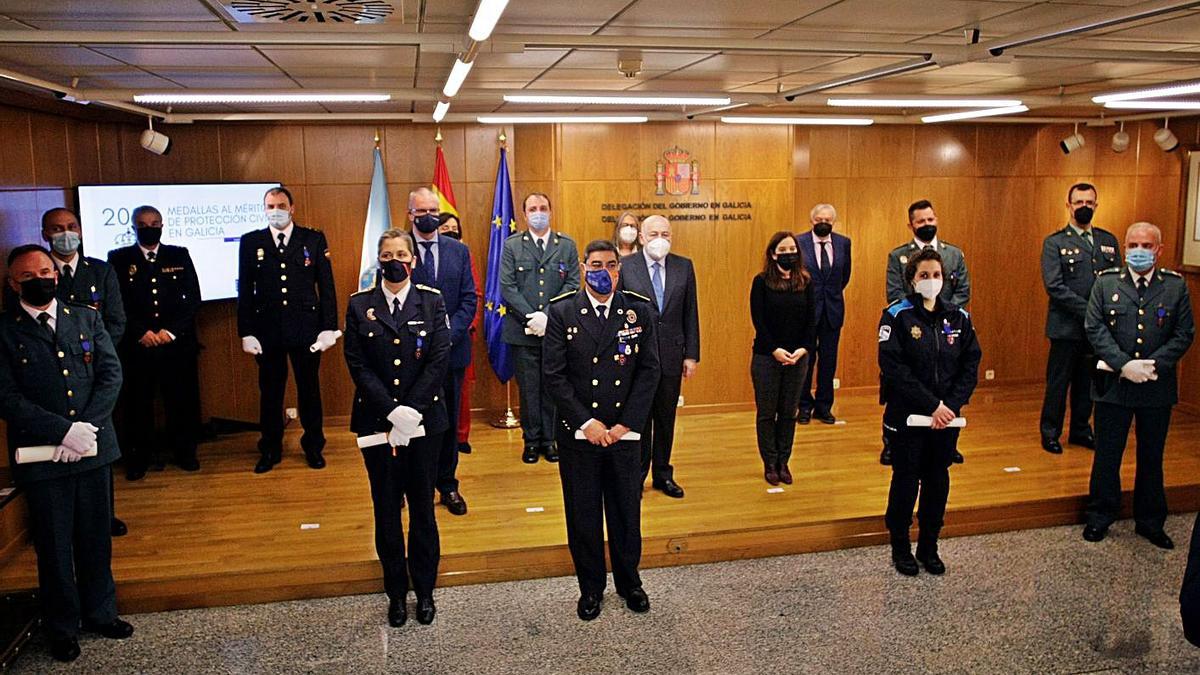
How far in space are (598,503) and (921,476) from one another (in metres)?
1.78

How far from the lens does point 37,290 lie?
13.7 feet

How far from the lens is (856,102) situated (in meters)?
6.78

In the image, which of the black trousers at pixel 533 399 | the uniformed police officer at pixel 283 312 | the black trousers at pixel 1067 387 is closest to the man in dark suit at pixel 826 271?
the black trousers at pixel 1067 387

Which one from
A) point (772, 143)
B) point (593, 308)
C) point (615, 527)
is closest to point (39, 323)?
point (593, 308)

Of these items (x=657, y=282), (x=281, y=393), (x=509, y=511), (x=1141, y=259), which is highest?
(x=1141, y=259)

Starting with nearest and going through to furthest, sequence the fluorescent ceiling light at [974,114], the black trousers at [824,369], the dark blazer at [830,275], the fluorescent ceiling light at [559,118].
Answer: the fluorescent ceiling light at [559,118] → the fluorescent ceiling light at [974,114] → the dark blazer at [830,275] → the black trousers at [824,369]

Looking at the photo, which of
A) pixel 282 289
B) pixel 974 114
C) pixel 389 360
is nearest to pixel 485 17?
pixel 389 360

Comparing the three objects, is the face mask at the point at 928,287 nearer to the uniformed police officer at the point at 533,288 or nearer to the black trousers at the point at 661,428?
the black trousers at the point at 661,428

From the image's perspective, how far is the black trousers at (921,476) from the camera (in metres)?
4.98

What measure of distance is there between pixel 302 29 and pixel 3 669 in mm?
2965

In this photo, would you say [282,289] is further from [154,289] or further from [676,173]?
[676,173]

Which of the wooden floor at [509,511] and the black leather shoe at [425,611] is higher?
the wooden floor at [509,511]

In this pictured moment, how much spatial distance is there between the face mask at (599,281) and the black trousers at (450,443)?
50.6 inches

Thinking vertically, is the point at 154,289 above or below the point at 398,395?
above
